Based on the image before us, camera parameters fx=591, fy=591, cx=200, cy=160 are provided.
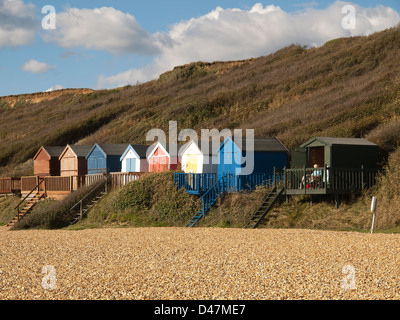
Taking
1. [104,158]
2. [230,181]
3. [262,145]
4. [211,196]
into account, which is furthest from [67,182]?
[262,145]

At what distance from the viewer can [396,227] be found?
2277cm

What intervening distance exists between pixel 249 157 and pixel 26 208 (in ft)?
52.7

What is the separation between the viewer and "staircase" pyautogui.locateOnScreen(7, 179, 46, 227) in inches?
1416

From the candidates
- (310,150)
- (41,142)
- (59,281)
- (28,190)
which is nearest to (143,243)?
(59,281)

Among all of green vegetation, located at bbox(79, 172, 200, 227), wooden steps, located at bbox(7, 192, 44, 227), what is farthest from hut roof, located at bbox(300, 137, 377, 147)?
wooden steps, located at bbox(7, 192, 44, 227)

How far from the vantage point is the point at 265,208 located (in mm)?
26766

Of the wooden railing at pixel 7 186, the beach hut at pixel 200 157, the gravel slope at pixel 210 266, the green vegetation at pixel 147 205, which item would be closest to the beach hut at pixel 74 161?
the wooden railing at pixel 7 186

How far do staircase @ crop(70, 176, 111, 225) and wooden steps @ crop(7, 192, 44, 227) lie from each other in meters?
3.89

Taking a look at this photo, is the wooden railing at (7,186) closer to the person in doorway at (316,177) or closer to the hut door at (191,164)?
the hut door at (191,164)

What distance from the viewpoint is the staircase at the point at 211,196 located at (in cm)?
2868

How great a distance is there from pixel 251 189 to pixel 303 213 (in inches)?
144

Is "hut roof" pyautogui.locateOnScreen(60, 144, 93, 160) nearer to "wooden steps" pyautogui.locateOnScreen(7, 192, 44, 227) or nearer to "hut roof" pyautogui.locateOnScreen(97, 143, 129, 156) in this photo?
"hut roof" pyautogui.locateOnScreen(97, 143, 129, 156)

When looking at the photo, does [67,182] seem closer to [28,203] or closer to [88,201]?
[28,203]
